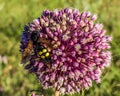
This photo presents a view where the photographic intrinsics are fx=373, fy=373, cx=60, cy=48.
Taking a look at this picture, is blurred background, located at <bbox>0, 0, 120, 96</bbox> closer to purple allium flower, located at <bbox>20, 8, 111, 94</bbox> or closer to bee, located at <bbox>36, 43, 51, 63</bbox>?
purple allium flower, located at <bbox>20, 8, 111, 94</bbox>

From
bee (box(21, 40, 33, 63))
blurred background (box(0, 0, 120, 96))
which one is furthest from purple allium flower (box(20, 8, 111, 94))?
blurred background (box(0, 0, 120, 96))

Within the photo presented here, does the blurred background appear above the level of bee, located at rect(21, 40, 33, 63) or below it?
above

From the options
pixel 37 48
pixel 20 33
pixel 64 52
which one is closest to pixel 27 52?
pixel 37 48

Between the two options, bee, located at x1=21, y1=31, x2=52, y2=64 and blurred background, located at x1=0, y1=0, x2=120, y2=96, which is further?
blurred background, located at x1=0, y1=0, x2=120, y2=96

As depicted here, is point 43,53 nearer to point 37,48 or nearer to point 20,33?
point 37,48

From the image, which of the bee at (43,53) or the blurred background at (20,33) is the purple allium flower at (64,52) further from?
the blurred background at (20,33)
